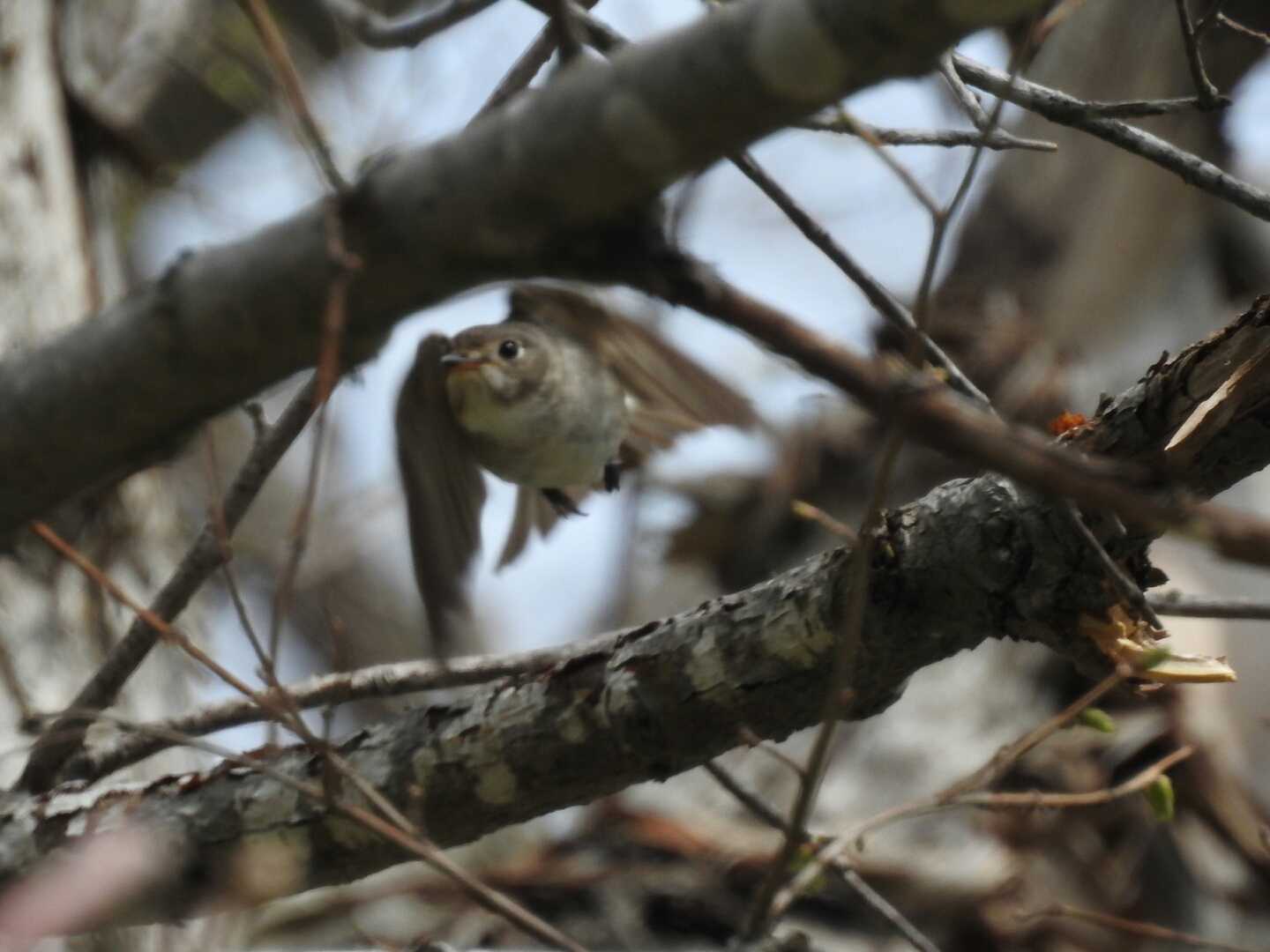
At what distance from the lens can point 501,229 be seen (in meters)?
1.13

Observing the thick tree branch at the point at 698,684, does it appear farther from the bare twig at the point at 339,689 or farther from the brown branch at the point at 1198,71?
the brown branch at the point at 1198,71

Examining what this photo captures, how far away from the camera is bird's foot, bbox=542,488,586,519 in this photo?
4.06m

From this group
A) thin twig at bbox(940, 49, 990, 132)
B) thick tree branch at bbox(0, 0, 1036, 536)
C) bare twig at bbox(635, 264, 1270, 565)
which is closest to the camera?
bare twig at bbox(635, 264, 1270, 565)

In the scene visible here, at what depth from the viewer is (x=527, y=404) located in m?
3.53

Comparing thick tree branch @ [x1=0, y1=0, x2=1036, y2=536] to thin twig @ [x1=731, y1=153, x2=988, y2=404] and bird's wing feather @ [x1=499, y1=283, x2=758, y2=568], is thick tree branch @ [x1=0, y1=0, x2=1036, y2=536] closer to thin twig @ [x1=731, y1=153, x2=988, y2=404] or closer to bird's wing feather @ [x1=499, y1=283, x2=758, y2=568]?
thin twig @ [x1=731, y1=153, x2=988, y2=404]

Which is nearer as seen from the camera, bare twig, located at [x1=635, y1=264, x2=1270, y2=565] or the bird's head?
bare twig, located at [x1=635, y1=264, x2=1270, y2=565]

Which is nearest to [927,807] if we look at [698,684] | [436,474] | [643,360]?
[698,684]

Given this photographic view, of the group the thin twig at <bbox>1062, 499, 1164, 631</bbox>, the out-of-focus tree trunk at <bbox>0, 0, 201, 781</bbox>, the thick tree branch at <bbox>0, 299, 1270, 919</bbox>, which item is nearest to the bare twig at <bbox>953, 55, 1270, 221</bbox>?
the thick tree branch at <bbox>0, 299, 1270, 919</bbox>

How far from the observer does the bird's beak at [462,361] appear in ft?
11.3

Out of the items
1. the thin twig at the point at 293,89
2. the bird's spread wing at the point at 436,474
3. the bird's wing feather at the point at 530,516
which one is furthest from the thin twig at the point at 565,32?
the bird's wing feather at the point at 530,516

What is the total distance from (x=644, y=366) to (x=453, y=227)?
8.89 feet

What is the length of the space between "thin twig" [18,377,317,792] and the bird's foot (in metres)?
1.62

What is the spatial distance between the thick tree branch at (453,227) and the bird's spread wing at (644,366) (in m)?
2.32

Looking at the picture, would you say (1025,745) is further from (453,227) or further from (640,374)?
(640,374)
